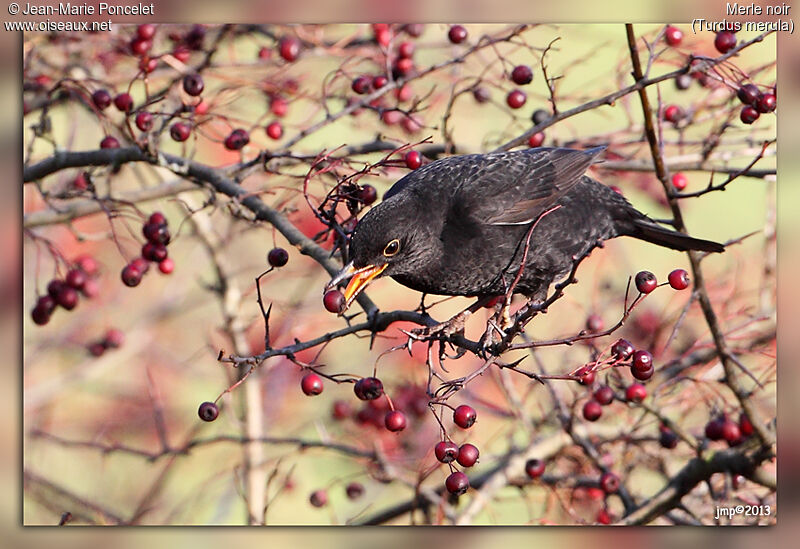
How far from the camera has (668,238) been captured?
2.22 m

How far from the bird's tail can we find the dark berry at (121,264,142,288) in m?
1.29

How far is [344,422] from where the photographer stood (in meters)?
3.04

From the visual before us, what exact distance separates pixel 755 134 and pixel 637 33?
81 centimetres

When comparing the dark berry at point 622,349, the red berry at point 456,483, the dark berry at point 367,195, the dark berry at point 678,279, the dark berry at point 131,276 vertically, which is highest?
the dark berry at point 131,276

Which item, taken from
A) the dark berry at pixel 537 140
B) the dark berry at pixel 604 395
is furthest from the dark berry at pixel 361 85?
the dark berry at pixel 604 395

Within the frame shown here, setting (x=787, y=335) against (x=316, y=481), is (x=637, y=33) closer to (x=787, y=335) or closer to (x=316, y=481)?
(x=787, y=335)

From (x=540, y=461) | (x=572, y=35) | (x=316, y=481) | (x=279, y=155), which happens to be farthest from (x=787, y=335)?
(x=316, y=481)

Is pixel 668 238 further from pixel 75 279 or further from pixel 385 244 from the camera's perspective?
pixel 75 279

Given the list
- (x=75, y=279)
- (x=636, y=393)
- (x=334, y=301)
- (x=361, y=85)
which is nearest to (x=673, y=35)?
(x=361, y=85)

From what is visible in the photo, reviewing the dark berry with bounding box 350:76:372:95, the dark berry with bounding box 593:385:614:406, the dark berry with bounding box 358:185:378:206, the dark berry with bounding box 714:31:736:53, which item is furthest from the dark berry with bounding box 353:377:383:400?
the dark berry with bounding box 714:31:736:53

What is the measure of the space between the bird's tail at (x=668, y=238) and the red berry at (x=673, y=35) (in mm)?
541

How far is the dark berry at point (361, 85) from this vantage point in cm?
237

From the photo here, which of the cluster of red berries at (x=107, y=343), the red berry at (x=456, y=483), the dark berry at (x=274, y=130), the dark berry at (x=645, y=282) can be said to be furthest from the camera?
the cluster of red berries at (x=107, y=343)

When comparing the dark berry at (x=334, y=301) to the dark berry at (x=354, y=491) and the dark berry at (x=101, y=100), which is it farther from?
the dark berry at (x=354, y=491)
